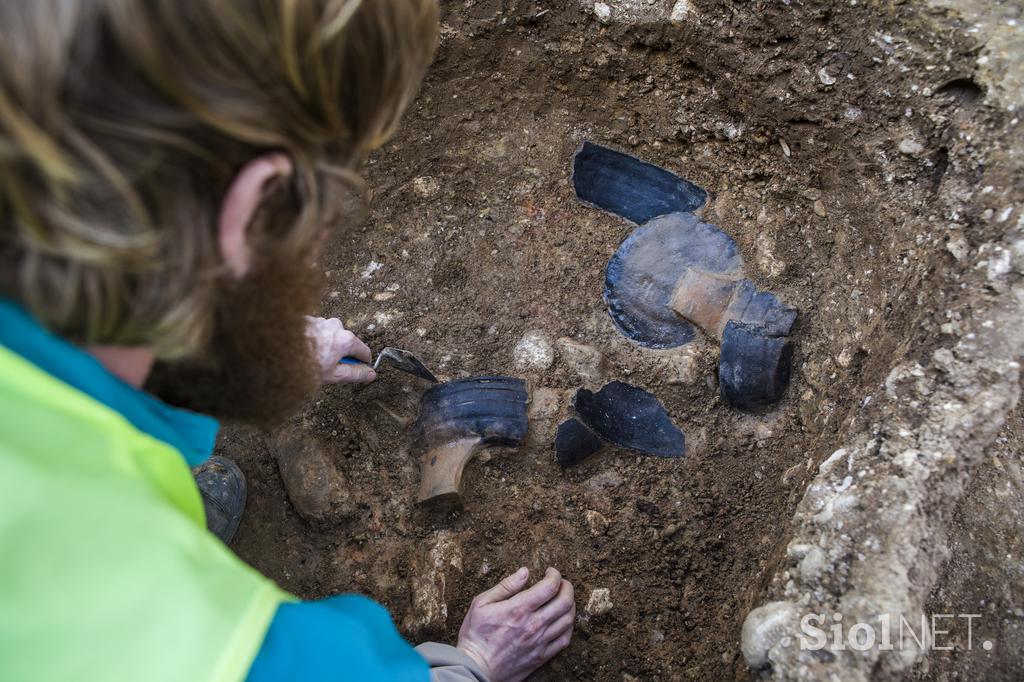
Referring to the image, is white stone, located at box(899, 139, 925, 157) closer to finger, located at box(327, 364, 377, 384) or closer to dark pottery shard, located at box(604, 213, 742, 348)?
dark pottery shard, located at box(604, 213, 742, 348)

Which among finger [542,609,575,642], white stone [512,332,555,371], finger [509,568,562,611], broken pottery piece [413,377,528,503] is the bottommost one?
finger [542,609,575,642]

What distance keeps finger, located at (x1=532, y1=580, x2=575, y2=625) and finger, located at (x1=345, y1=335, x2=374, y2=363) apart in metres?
0.74

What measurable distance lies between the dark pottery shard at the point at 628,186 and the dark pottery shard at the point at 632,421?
0.56m

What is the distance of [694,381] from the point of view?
200cm

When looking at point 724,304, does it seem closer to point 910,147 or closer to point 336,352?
point 910,147

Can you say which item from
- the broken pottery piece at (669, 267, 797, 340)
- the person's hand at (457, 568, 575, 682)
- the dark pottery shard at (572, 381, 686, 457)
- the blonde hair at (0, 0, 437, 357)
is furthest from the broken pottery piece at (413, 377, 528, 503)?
the blonde hair at (0, 0, 437, 357)

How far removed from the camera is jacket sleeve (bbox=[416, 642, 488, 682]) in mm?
1493

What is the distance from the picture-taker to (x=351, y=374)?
1.91 metres

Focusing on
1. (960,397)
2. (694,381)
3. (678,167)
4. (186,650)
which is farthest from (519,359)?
(186,650)

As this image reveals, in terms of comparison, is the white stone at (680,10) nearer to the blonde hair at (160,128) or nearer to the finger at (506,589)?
the blonde hair at (160,128)

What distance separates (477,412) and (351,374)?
33cm

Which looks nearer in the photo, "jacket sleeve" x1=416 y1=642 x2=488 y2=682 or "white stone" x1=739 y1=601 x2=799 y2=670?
"white stone" x1=739 y1=601 x2=799 y2=670

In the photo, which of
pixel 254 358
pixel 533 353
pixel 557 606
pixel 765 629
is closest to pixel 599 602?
pixel 557 606

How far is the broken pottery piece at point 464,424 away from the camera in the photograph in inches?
75.8
